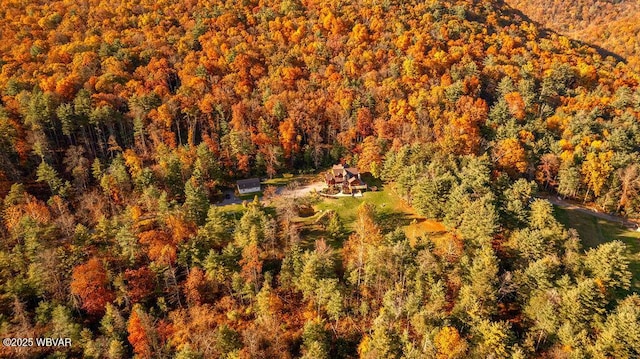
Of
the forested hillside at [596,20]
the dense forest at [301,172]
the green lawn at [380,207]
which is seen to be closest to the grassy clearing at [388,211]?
the green lawn at [380,207]

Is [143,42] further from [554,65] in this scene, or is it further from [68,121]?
[554,65]

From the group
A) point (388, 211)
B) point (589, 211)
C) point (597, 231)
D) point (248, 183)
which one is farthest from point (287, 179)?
point (589, 211)

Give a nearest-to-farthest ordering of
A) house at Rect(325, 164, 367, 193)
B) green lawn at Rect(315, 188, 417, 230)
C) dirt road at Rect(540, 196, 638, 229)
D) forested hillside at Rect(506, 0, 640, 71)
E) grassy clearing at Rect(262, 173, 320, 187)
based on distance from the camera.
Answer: green lawn at Rect(315, 188, 417, 230) < dirt road at Rect(540, 196, 638, 229) < house at Rect(325, 164, 367, 193) < grassy clearing at Rect(262, 173, 320, 187) < forested hillside at Rect(506, 0, 640, 71)

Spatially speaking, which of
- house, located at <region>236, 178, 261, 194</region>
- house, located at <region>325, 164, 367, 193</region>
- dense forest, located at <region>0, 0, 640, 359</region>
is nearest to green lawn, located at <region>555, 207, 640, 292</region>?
dense forest, located at <region>0, 0, 640, 359</region>

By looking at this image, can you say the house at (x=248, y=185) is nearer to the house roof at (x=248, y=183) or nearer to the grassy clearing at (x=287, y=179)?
the house roof at (x=248, y=183)

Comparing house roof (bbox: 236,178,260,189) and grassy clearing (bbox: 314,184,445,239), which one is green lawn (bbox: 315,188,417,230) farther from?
house roof (bbox: 236,178,260,189)

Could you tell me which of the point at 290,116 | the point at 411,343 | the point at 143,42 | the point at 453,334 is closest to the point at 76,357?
the point at 411,343
